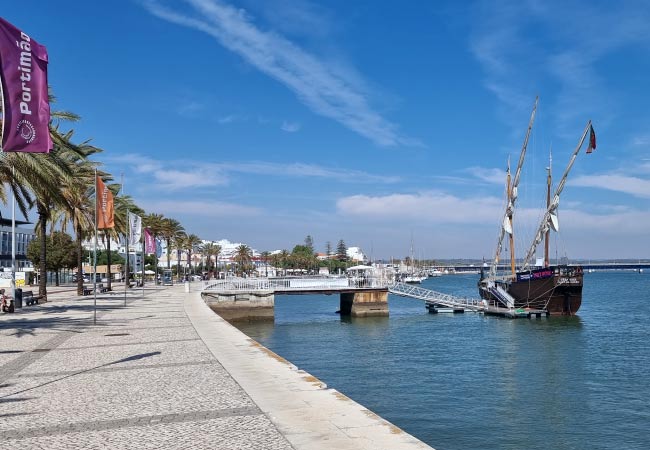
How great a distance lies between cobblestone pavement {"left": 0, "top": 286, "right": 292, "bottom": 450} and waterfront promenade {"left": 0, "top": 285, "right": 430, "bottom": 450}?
0.7 inches

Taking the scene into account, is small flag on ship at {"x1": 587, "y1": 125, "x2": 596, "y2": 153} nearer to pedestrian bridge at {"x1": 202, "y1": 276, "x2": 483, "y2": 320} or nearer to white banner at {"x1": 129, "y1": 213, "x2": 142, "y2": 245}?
pedestrian bridge at {"x1": 202, "y1": 276, "x2": 483, "y2": 320}

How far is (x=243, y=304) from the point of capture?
52281 mm

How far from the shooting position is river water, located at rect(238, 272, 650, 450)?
57.7 feet

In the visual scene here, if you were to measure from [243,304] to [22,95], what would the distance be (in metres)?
37.4

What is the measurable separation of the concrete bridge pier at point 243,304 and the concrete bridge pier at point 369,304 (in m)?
8.24

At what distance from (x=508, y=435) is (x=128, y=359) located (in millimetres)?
10619

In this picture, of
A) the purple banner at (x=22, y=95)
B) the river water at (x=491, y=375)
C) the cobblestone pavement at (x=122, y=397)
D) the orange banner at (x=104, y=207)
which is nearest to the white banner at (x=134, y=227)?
the orange banner at (x=104, y=207)

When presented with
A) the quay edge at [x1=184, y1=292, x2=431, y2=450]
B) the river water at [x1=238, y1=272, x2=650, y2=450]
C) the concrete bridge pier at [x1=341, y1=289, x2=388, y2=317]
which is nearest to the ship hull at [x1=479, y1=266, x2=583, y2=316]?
the river water at [x1=238, y1=272, x2=650, y2=450]

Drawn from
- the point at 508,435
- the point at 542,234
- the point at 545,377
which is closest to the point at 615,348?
the point at 545,377

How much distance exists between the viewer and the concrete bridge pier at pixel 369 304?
56.3 m

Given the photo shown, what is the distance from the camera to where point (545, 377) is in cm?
2695

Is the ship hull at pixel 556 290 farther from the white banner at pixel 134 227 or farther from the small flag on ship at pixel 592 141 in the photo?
the white banner at pixel 134 227

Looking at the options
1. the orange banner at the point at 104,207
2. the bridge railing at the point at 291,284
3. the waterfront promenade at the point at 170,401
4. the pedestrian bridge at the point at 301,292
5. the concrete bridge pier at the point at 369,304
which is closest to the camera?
the waterfront promenade at the point at 170,401

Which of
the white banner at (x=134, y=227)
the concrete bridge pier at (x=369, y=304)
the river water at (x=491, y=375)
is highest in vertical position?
the white banner at (x=134, y=227)
